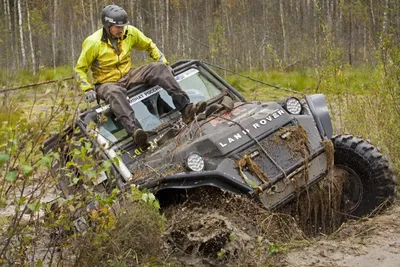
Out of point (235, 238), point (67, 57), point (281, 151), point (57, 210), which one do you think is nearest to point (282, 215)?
point (281, 151)

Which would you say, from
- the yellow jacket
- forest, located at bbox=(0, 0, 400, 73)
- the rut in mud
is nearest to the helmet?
the yellow jacket

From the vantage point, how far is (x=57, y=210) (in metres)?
4.79

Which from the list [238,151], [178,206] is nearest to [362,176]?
[238,151]

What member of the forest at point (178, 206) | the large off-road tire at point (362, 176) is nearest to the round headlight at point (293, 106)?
the forest at point (178, 206)

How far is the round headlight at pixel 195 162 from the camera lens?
5957mm

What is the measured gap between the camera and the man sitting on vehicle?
7004mm

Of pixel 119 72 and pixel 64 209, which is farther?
pixel 119 72

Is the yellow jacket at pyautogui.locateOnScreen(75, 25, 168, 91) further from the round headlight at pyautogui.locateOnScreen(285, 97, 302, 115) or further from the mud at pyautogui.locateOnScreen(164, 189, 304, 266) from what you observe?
the mud at pyautogui.locateOnScreen(164, 189, 304, 266)

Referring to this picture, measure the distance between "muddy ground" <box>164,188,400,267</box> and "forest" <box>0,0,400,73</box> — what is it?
65.1 ft

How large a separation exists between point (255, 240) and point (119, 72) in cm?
296

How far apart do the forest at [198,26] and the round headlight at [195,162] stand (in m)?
19.9

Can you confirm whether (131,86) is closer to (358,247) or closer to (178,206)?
(178,206)

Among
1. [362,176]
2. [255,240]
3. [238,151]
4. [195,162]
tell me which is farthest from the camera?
[362,176]

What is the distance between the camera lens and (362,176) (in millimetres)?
6867
